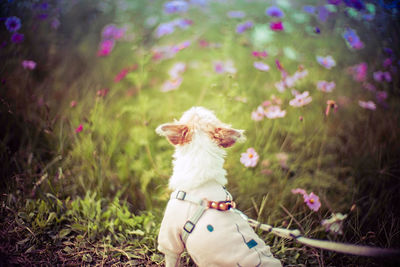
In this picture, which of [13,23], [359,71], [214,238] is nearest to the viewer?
[214,238]

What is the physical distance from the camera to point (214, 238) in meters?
1.21

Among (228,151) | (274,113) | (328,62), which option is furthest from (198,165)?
(328,62)

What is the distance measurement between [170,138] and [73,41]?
3.82 m

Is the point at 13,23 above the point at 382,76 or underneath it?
above

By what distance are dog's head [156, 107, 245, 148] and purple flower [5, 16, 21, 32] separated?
2037mm

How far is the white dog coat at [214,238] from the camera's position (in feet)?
3.88

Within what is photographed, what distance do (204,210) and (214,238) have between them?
5.8 inches

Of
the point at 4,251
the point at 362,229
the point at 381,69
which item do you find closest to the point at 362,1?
the point at 381,69

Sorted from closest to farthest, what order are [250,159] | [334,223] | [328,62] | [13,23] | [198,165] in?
[198,165] → [334,223] → [250,159] → [13,23] → [328,62]

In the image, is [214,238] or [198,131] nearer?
[214,238]

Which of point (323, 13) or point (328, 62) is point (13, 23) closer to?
point (328, 62)

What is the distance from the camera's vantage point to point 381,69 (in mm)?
2789

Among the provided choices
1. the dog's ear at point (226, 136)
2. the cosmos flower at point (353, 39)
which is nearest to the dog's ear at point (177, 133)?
the dog's ear at point (226, 136)

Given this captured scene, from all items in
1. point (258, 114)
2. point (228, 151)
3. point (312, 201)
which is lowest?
point (312, 201)
